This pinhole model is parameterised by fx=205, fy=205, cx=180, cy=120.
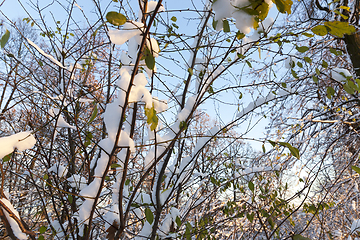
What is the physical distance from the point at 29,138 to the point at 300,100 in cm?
469

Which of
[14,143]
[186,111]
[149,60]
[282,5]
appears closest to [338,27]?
[282,5]

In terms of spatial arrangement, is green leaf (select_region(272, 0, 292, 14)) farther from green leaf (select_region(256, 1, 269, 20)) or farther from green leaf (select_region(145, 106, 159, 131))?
green leaf (select_region(145, 106, 159, 131))

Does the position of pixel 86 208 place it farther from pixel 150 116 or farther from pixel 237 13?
pixel 237 13

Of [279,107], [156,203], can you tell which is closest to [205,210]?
[156,203]

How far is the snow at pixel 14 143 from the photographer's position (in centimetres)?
67

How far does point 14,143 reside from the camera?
74cm

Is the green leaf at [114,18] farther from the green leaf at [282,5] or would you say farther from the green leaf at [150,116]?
the green leaf at [282,5]

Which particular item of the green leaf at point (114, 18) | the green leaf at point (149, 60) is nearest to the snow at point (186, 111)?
the green leaf at point (149, 60)

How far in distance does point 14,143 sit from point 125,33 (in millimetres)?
568

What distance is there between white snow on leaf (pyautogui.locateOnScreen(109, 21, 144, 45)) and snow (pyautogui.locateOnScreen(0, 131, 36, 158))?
48cm

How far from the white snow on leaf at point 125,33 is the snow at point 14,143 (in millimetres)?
478

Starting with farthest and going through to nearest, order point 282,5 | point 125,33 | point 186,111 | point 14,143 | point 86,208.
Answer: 1. point 186,111
2. point 86,208
3. point 14,143
4. point 125,33
5. point 282,5

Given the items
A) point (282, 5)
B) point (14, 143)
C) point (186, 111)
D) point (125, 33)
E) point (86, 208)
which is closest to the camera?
point (282, 5)

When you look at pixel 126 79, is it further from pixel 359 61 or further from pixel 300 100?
pixel 300 100
